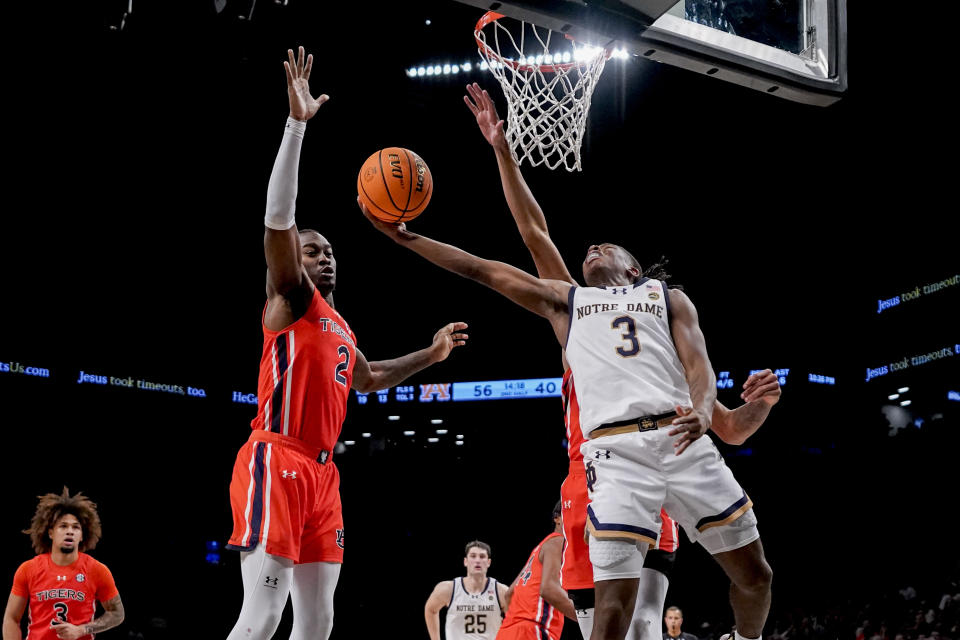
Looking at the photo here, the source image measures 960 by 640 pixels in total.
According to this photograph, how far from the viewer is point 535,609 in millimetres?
5852

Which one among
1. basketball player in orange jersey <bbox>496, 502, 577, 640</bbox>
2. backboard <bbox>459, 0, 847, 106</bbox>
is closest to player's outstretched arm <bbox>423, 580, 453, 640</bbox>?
basketball player in orange jersey <bbox>496, 502, 577, 640</bbox>

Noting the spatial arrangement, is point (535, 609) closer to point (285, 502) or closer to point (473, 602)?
point (285, 502)

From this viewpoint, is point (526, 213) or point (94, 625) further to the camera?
point (94, 625)

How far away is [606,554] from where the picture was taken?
11.9ft

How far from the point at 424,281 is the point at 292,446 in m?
17.3

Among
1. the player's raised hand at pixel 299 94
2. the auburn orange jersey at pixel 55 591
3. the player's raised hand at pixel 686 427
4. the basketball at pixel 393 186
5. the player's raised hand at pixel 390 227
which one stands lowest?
the auburn orange jersey at pixel 55 591

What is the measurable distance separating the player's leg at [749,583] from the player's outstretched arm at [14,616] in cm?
475

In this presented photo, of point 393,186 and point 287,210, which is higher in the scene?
point 393,186

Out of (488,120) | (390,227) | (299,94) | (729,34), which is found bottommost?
(390,227)

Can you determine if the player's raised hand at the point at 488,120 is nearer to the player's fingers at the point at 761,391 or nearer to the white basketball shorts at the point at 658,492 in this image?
the player's fingers at the point at 761,391

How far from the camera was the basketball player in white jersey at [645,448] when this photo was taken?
3.63m

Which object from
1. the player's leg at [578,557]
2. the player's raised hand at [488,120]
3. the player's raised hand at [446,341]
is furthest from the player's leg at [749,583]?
the player's raised hand at [488,120]

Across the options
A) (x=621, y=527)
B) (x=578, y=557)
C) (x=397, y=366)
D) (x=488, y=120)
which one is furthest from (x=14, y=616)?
(x=621, y=527)

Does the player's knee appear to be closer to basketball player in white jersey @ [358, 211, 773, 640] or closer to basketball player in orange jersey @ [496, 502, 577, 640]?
basketball player in white jersey @ [358, 211, 773, 640]
